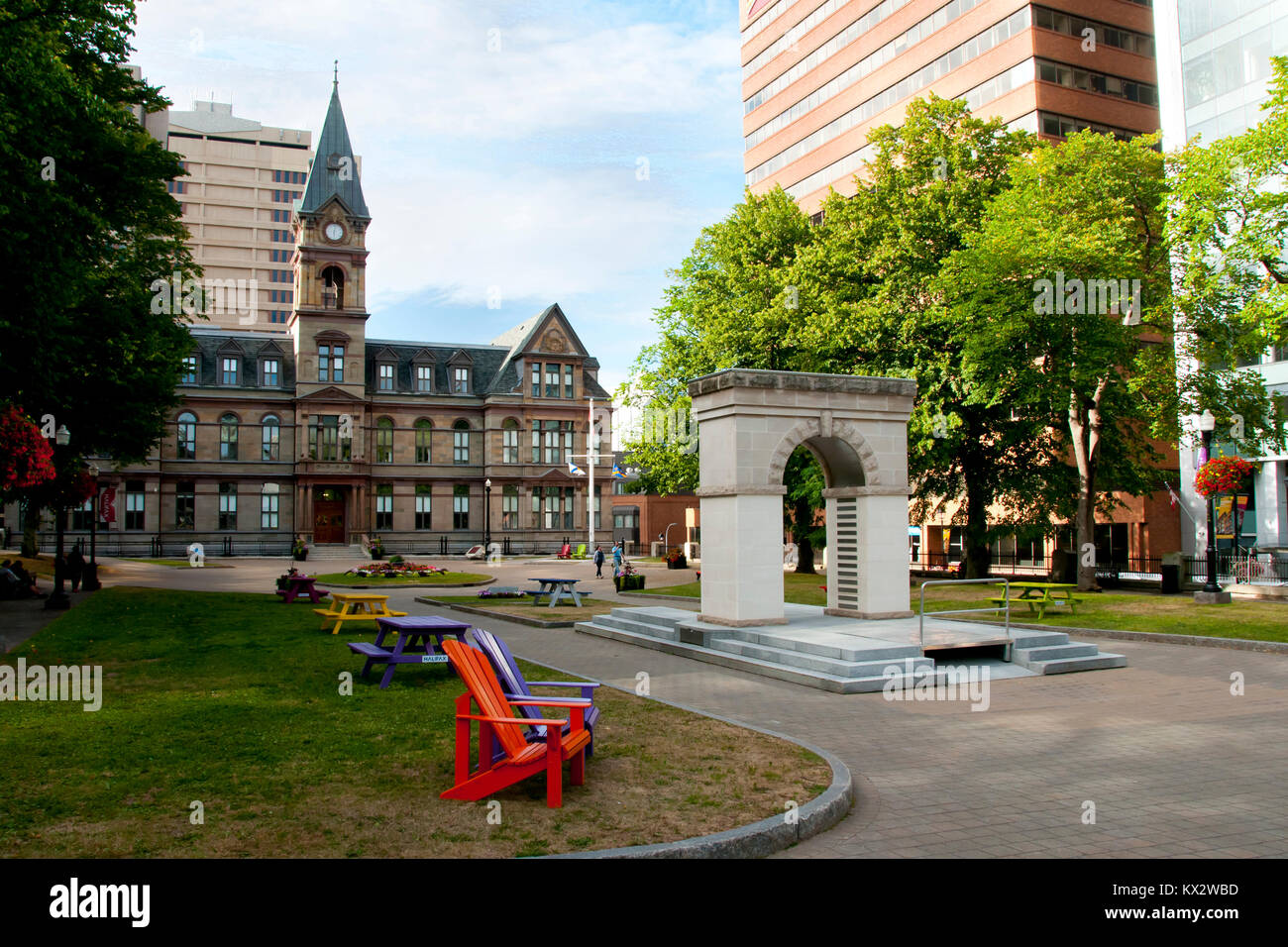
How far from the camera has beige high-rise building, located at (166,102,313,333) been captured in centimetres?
10888

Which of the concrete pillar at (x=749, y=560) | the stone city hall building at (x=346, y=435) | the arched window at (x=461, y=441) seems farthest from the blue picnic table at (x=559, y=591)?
the arched window at (x=461, y=441)

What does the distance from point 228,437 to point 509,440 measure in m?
19.0

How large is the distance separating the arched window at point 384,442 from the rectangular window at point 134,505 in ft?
49.8

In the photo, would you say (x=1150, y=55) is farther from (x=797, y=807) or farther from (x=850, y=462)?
(x=797, y=807)

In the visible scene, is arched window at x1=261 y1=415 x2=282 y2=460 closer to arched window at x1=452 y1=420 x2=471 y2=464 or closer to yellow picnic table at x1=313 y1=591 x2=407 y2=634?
arched window at x1=452 y1=420 x2=471 y2=464

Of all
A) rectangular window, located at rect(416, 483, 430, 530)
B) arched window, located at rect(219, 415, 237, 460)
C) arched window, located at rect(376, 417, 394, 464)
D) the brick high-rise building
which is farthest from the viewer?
rectangular window, located at rect(416, 483, 430, 530)

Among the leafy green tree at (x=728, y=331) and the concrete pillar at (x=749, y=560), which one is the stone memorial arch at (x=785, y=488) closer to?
the concrete pillar at (x=749, y=560)

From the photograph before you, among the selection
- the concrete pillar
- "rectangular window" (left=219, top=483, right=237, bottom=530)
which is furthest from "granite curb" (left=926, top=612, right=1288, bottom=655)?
"rectangular window" (left=219, top=483, right=237, bottom=530)

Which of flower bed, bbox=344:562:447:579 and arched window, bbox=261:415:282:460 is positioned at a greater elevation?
arched window, bbox=261:415:282:460

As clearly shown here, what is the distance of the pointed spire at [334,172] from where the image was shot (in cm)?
6241

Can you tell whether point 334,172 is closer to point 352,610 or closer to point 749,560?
point 352,610

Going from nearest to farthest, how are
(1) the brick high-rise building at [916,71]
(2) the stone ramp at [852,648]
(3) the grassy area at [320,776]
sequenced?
(3) the grassy area at [320,776]
(2) the stone ramp at [852,648]
(1) the brick high-rise building at [916,71]

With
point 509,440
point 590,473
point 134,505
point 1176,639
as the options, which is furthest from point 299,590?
point 509,440

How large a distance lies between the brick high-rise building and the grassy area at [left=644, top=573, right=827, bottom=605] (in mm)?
25742
